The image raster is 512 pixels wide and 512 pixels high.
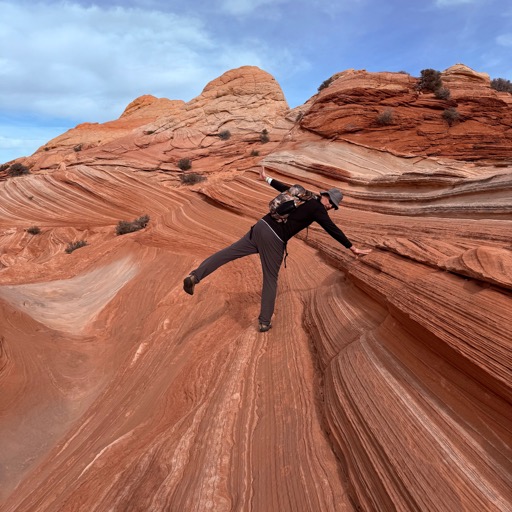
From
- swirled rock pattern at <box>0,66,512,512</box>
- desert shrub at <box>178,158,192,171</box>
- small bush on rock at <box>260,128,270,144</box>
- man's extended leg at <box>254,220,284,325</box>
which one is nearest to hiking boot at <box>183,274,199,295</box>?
swirled rock pattern at <box>0,66,512,512</box>

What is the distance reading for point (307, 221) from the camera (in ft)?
13.9

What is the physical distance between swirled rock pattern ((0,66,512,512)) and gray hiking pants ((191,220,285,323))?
455 mm

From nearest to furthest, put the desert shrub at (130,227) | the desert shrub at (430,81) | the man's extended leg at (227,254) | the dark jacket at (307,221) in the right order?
the dark jacket at (307,221)
the man's extended leg at (227,254)
the desert shrub at (130,227)
the desert shrub at (430,81)

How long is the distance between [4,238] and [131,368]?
1406cm

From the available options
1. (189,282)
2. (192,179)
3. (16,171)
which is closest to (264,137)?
(192,179)

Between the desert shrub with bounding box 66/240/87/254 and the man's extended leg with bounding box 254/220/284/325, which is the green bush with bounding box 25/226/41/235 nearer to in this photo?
the desert shrub with bounding box 66/240/87/254

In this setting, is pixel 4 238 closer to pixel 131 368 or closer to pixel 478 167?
pixel 131 368

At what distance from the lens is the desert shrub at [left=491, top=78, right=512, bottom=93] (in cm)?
1958

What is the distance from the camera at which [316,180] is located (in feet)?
40.0

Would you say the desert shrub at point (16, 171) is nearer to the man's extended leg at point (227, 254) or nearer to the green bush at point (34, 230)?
the green bush at point (34, 230)

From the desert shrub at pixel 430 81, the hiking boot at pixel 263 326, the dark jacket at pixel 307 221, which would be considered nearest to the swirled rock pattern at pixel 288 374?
the hiking boot at pixel 263 326

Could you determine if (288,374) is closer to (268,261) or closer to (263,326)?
(263,326)

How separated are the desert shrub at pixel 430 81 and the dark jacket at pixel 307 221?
15.9 meters

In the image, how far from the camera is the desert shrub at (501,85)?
19.6 metres
